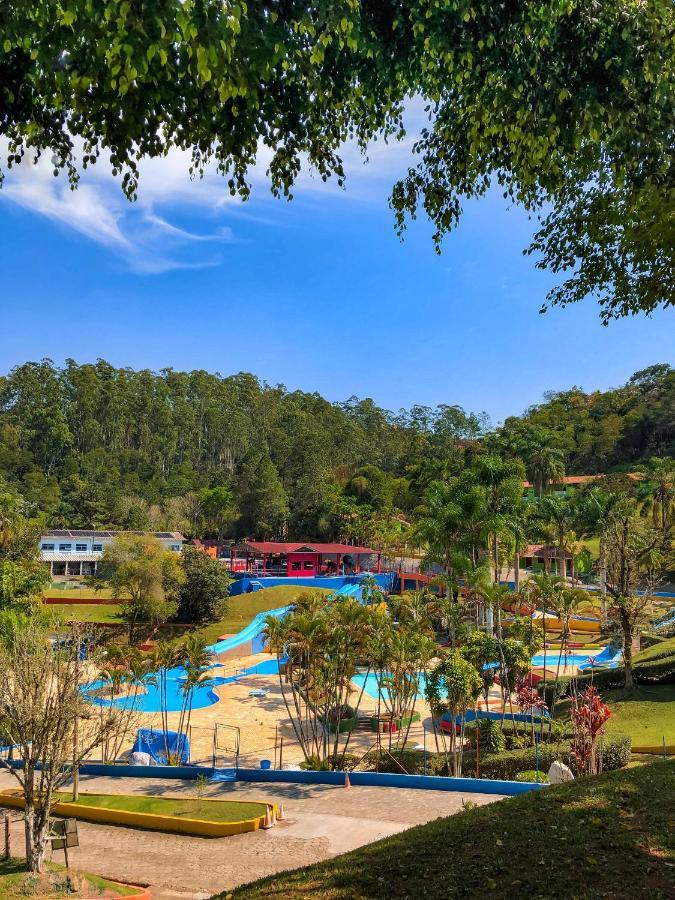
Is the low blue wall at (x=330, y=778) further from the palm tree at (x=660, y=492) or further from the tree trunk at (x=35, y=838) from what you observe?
the palm tree at (x=660, y=492)

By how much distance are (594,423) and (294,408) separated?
49.4 metres

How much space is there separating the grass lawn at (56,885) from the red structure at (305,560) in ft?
159

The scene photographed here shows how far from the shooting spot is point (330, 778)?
19.0m

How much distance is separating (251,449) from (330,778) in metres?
79.2

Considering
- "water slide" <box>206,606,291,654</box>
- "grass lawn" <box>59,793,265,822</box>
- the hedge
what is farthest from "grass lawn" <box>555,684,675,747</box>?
"water slide" <box>206,606,291,654</box>

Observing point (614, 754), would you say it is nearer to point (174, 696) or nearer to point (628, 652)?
point (628, 652)

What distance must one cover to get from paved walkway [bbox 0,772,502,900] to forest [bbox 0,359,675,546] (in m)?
41.7

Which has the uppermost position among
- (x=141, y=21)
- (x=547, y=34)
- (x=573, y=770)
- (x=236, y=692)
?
(x=547, y=34)

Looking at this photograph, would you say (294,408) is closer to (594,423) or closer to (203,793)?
A: (594,423)

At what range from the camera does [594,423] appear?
3524 inches

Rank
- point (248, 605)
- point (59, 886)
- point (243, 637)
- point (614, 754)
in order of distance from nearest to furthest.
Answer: point (59, 886) → point (614, 754) → point (243, 637) → point (248, 605)

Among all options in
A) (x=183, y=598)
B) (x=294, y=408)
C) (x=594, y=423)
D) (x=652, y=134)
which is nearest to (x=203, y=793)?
(x=652, y=134)

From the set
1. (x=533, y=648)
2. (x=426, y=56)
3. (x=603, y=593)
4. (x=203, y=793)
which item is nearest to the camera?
(x=426, y=56)

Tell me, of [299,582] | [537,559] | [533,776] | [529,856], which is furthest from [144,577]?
[537,559]
